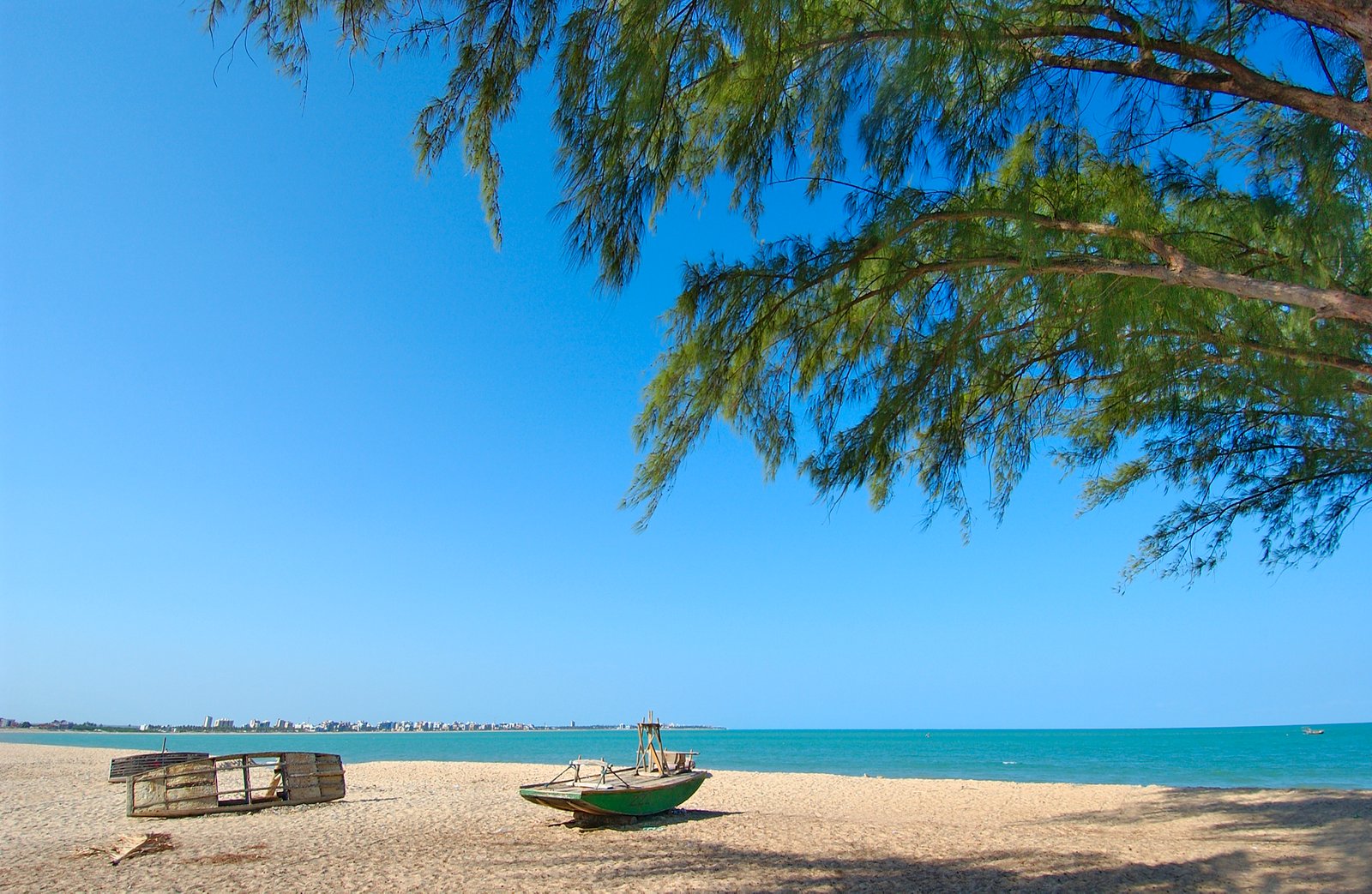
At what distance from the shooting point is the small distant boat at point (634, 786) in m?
7.68

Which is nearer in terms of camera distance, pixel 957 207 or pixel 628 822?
pixel 957 207

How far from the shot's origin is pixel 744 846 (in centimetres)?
679

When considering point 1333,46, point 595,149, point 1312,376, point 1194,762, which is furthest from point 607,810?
point 1194,762

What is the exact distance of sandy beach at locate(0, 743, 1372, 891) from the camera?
5434 millimetres

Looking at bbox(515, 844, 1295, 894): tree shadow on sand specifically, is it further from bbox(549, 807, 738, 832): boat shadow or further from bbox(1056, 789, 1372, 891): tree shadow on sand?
bbox(549, 807, 738, 832): boat shadow

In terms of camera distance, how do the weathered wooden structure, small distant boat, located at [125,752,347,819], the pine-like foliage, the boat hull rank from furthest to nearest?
the weathered wooden structure < small distant boat, located at [125,752,347,819] < the boat hull < the pine-like foliage

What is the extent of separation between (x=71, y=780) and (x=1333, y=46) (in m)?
20.8

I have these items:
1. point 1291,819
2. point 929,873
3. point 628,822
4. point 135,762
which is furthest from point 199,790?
point 1291,819

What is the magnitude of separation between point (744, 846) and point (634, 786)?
1.72 meters

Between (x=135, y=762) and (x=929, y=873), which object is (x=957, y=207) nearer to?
(x=929, y=873)

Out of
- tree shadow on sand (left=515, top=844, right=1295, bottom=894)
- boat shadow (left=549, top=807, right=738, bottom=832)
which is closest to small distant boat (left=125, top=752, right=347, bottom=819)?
boat shadow (left=549, top=807, right=738, bottom=832)

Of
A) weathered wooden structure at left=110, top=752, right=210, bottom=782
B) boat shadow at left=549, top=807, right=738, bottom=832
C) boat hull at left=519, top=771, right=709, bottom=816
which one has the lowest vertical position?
weathered wooden structure at left=110, top=752, right=210, bottom=782

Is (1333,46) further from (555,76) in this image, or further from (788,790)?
(788,790)

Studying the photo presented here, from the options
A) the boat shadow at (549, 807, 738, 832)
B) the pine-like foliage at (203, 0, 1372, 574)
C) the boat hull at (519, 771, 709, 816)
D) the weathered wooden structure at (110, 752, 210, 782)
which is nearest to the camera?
the pine-like foliage at (203, 0, 1372, 574)
